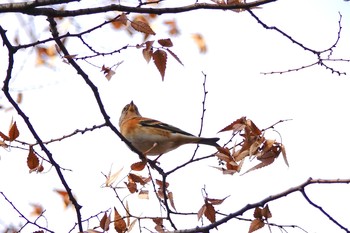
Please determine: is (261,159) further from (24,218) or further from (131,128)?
(131,128)

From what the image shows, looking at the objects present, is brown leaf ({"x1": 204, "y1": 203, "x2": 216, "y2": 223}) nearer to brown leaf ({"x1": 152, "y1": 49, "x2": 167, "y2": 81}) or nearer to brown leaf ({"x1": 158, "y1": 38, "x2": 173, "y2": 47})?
brown leaf ({"x1": 152, "y1": 49, "x2": 167, "y2": 81})

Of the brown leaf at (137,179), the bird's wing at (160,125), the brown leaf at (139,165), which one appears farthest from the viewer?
the bird's wing at (160,125)

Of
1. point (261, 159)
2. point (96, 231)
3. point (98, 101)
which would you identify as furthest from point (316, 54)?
point (96, 231)

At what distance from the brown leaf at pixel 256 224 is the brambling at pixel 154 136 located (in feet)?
7.58

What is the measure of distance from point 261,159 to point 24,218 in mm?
2156

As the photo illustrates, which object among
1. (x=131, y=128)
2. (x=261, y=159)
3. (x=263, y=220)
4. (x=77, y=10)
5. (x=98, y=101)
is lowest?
(x=263, y=220)

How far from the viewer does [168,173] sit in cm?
465

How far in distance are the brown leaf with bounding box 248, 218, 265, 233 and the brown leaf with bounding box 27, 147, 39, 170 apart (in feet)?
6.07

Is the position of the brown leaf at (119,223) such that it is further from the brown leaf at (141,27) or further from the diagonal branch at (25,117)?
the brown leaf at (141,27)

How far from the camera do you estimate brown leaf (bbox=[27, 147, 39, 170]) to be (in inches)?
184

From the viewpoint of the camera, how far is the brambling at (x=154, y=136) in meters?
6.66

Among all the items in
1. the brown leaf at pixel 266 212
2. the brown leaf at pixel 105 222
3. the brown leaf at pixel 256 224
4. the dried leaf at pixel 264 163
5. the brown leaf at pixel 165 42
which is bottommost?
the brown leaf at pixel 256 224

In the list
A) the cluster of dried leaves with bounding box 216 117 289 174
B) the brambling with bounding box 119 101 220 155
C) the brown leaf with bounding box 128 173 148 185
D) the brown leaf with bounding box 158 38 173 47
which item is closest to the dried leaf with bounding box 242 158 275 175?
the cluster of dried leaves with bounding box 216 117 289 174

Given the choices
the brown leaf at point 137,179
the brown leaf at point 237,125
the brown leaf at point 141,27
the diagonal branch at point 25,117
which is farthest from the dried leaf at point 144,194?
the brown leaf at point 141,27
